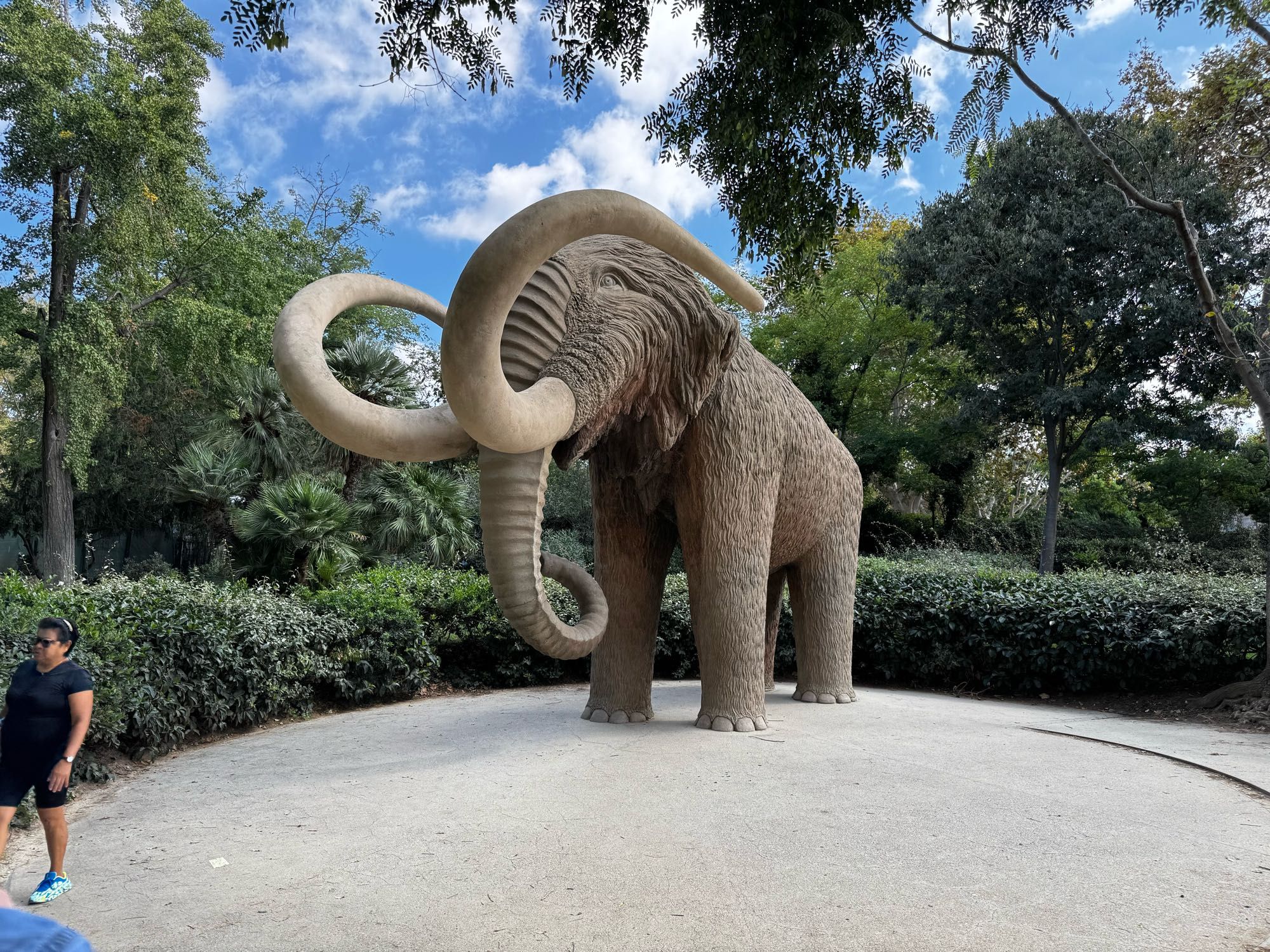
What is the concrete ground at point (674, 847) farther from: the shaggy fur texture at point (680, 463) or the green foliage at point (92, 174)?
the green foliage at point (92, 174)

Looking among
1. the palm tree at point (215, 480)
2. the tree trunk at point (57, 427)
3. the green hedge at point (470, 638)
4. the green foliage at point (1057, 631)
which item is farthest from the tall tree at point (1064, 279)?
the tree trunk at point (57, 427)

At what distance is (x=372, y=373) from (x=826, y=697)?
9435mm

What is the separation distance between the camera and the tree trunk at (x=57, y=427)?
13898mm

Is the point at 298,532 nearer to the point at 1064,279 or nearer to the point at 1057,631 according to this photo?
the point at 1057,631

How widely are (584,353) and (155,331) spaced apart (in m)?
14.8

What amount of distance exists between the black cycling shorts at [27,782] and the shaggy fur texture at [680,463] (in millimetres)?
2198

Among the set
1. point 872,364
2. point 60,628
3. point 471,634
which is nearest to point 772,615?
point 471,634

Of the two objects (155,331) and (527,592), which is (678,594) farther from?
(155,331)

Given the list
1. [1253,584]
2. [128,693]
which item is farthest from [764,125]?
[1253,584]

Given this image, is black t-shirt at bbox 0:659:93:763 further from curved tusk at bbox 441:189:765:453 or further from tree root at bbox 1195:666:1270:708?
tree root at bbox 1195:666:1270:708

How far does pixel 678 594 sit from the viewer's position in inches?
333

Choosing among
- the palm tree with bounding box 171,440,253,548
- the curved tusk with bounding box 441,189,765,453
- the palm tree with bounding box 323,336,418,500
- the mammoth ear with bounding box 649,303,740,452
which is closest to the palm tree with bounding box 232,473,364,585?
the palm tree with bounding box 323,336,418,500

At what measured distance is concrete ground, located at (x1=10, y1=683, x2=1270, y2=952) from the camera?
2332 mm

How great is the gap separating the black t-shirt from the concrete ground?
483 mm
